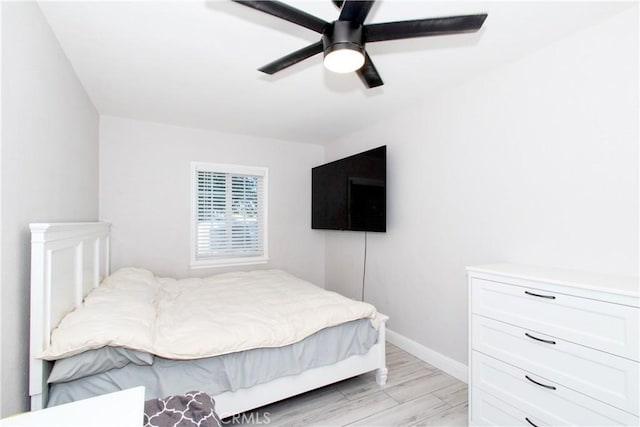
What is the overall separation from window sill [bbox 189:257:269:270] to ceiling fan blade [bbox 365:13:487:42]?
10.2ft

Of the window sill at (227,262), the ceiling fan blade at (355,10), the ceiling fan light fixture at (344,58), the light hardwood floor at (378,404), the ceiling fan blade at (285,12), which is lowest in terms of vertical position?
the light hardwood floor at (378,404)

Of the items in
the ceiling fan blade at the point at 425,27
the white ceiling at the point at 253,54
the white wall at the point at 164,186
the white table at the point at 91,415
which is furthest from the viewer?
the white wall at the point at 164,186

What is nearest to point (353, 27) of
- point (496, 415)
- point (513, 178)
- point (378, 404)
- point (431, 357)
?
point (513, 178)

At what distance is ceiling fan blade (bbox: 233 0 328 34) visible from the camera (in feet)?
3.72

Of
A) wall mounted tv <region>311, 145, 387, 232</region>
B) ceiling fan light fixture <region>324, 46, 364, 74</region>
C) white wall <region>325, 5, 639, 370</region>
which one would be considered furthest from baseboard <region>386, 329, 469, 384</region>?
ceiling fan light fixture <region>324, 46, 364, 74</region>

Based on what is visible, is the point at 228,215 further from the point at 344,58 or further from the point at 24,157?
the point at 344,58

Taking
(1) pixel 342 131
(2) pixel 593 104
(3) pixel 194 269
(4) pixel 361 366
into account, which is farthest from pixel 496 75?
(3) pixel 194 269

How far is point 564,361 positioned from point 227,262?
3.33 m

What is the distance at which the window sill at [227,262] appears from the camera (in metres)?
3.59

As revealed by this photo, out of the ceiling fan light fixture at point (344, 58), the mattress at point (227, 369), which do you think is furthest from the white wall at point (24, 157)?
the ceiling fan light fixture at point (344, 58)

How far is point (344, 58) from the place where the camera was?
1.39 meters

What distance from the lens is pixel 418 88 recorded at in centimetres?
250

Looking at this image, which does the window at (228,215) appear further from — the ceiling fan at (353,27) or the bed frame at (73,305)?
the ceiling fan at (353,27)

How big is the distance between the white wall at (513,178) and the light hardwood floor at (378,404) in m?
0.36
